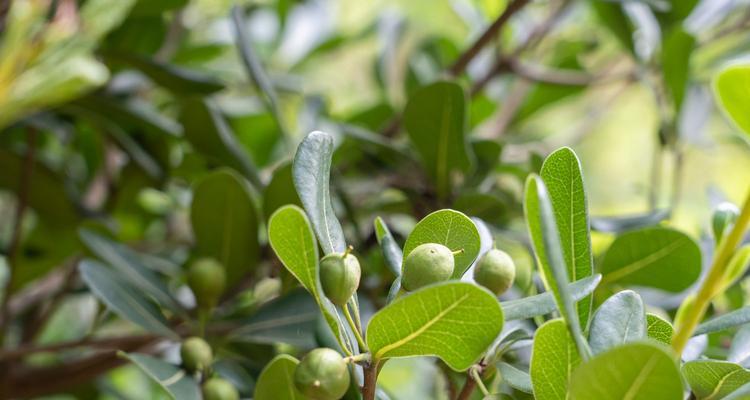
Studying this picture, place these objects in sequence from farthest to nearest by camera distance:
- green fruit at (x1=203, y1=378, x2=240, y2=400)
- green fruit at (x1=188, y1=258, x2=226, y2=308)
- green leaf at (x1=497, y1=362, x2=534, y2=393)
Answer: green fruit at (x1=188, y1=258, x2=226, y2=308)
green fruit at (x1=203, y1=378, x2=240, y2=400)
green leaf at (x1=497, y1=362, x2=534, y2=393)

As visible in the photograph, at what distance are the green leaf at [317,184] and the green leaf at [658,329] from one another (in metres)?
0.16

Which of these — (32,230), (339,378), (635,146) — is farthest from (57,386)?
(635,146)

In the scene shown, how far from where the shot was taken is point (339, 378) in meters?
0.36

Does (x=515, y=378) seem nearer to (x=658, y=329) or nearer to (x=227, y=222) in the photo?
(x=658, y=329)

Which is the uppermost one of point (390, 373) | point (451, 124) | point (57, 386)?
point (451, 124)

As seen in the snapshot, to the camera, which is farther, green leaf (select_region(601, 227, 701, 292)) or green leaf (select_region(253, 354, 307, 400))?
green leaf (select_region(601, 227, 701, 292))

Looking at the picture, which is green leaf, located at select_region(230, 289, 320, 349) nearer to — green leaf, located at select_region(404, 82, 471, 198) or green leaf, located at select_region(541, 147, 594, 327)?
green leaf, located at select_region(404, 82, 471, 198)

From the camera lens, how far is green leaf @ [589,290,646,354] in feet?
1.17

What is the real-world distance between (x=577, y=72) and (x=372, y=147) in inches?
17.8

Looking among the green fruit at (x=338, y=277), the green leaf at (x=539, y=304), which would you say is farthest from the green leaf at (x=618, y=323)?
the green fruit at (x=338, y=277)

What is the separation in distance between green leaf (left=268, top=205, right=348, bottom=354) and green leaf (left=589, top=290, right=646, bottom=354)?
0.39ft

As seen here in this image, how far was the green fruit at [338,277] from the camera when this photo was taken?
37 cm

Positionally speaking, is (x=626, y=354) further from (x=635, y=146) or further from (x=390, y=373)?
(x=635, y=146)

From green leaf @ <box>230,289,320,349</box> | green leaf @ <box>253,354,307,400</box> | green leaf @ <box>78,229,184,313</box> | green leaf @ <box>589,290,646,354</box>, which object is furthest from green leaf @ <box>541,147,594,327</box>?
green leaf @ <box>78,229,184,313</box>
